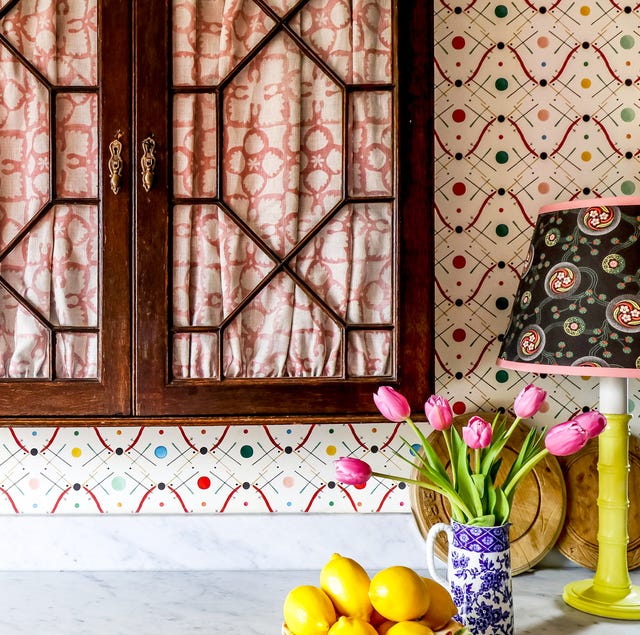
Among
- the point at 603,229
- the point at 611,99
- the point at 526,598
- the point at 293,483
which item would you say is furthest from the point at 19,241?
the point at 611,99

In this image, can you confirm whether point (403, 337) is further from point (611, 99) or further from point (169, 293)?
point (611, 99)

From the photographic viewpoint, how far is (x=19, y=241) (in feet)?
3.72

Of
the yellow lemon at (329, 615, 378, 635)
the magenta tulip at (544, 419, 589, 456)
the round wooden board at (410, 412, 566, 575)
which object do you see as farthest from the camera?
the round wooden board at (410, 412, 566, 575)

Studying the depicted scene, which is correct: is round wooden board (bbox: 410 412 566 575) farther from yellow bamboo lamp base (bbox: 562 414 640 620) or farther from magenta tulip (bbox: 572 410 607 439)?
magenta tulip (bbox: 572 410 607 439)

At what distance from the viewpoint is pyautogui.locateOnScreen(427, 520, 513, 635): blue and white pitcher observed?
1.05 m

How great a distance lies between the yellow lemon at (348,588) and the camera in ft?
3.10

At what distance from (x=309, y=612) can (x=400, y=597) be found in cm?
13

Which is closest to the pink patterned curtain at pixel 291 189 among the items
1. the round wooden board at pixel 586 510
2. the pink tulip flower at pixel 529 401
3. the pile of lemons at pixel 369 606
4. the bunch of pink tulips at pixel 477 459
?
the bunch of pink tulips at pixel 477 459

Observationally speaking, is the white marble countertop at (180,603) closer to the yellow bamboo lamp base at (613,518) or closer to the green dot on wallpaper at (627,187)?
the yellow bamboo lamp base at (613,518)

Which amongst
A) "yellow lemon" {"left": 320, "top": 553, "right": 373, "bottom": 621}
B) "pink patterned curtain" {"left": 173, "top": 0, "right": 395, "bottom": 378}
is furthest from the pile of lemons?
"pink patterned curtain" {"left": 173, "top": 0, "right": 395, "bottom": 378}

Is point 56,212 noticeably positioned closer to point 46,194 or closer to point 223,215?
point 46,194

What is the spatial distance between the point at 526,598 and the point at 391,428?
1.40ft

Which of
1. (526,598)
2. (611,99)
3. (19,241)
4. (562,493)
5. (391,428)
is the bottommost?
(526,598)

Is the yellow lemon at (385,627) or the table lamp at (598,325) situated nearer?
the yellow lemon at (385,627)
